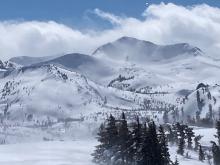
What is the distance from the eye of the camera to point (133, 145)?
293ft

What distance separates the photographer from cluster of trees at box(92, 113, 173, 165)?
256 ft

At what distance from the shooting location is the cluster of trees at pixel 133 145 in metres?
78.0

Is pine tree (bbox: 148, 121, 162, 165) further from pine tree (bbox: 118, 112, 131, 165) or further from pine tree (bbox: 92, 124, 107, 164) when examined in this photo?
pine tree (bbox: 92, 124, 107, 164)

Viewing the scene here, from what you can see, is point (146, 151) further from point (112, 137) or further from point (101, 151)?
point (101, 151)

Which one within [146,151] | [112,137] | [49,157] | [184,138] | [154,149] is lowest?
[49,157]

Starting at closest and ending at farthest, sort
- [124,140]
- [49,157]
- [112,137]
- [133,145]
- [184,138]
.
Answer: [133,145] < [124,140] < [112,137] < [49,157] < [184,138]

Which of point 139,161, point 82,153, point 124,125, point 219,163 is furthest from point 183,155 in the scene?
point 139,161

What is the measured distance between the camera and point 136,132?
8694 centimetres

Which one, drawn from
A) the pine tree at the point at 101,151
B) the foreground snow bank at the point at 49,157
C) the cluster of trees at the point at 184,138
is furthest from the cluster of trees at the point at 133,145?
the cluster of trees at the point at 184,138

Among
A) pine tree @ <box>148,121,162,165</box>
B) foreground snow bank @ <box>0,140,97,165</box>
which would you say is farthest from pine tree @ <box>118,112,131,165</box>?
pine tree @ <box>148,121,162,165</box>

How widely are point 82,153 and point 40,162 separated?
23027 mm

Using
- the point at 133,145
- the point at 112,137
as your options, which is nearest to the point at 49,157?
the point at 112,137

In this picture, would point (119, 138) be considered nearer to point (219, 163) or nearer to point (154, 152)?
point (154, 152)

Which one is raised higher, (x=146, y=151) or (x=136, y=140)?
(x=136, y=140)
